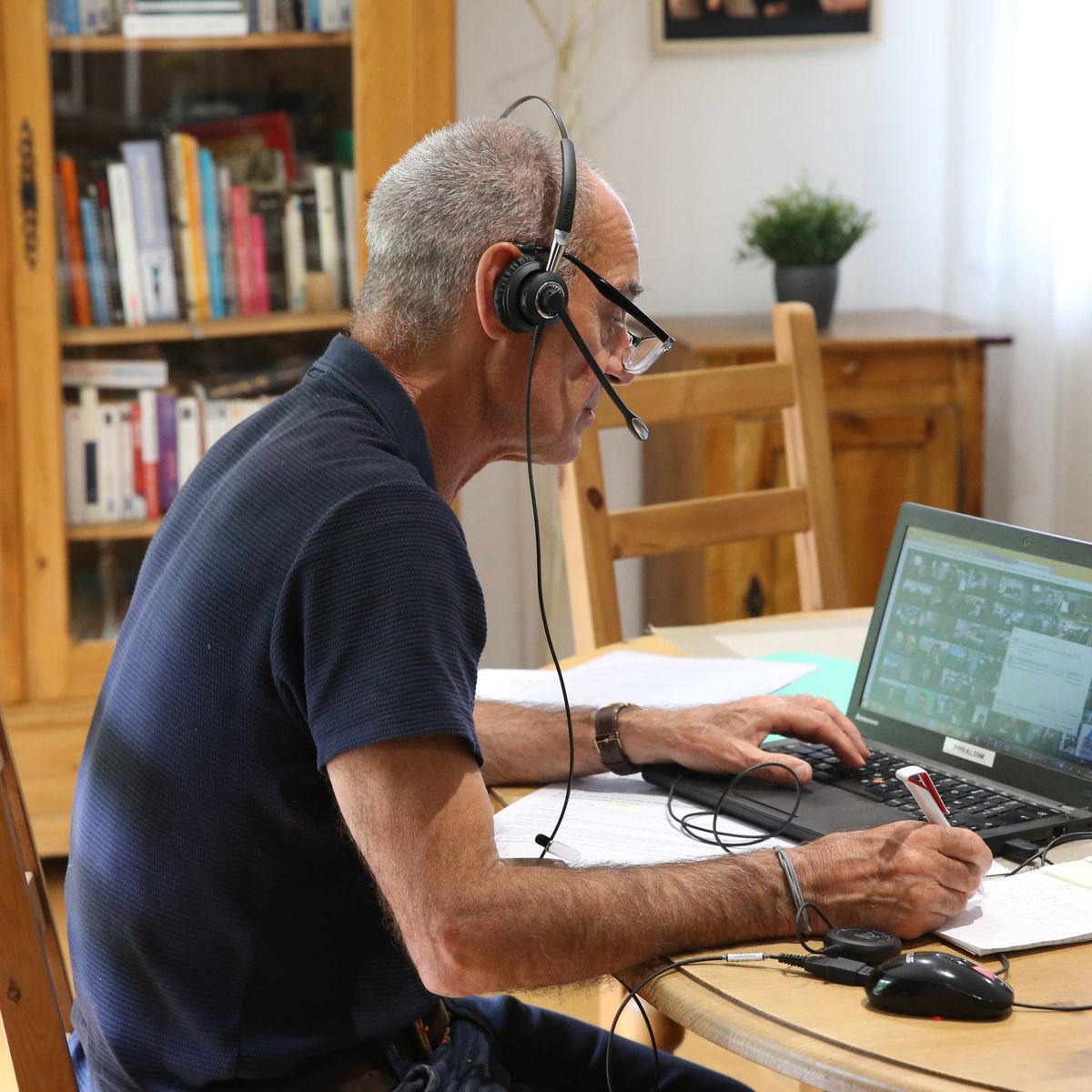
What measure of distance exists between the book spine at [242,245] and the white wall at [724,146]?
624 millimetres

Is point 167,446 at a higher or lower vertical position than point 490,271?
lower

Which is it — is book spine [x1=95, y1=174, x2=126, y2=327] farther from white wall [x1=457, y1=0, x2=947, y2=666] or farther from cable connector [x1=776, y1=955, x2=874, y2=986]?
cable connector [x1=776, y1=955, x2=874, y2=986]

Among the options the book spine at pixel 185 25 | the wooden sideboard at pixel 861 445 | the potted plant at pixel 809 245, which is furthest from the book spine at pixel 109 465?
the potted plant at pixel 809 245

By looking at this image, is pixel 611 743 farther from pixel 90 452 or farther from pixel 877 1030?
pixel 90 452

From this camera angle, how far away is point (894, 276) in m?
3.31

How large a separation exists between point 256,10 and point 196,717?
2.01m

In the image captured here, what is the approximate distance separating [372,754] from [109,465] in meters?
1.96

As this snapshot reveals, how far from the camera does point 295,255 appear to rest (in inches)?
109

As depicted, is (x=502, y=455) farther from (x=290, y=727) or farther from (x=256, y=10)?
(x=256, y=10)

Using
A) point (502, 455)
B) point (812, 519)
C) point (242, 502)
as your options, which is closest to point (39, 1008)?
point (242, 502)

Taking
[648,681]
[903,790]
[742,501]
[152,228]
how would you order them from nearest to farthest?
[903,790], [648,681], [742,501], [152,228]

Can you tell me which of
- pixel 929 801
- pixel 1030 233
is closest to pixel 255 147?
pixel 1030 233

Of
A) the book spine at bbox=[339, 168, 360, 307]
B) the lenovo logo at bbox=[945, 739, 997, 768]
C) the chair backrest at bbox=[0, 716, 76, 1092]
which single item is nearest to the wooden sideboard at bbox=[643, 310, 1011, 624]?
the book spine at bbox=[339, 168, 360, 307]

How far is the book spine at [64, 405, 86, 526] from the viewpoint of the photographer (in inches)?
105
